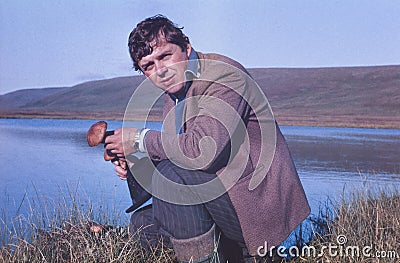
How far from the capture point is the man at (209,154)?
1913 millimetres

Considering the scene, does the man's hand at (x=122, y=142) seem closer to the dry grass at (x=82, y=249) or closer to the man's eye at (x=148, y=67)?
the man's eye at (x=148, y=67)

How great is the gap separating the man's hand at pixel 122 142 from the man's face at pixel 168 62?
8.6 inches

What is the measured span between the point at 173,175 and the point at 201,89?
314 millimetres

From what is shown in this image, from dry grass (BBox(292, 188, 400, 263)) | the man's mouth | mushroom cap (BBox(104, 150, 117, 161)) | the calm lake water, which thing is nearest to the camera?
the man's mouth

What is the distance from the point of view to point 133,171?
220 centimetres

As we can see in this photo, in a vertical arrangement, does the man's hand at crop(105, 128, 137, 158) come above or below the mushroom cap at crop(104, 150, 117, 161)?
above

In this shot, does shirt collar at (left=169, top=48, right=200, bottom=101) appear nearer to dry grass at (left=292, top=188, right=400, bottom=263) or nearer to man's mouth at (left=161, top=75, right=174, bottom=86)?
man's mouth at (left=161, top=75, right=174, bottom=86)

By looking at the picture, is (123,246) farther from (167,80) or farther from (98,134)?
(167,80)

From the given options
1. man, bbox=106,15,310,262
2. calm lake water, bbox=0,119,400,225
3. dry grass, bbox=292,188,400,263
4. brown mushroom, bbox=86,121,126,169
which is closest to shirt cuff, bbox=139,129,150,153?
man, bbox=106,15,310,262

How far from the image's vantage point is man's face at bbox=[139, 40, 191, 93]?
2.00 meters

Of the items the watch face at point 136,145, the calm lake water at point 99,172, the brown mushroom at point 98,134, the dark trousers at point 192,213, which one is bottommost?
the calm lake water at point 99,172

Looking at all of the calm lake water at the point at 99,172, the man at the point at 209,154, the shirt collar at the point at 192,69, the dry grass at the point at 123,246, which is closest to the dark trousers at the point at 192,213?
the man at the point at 209,154

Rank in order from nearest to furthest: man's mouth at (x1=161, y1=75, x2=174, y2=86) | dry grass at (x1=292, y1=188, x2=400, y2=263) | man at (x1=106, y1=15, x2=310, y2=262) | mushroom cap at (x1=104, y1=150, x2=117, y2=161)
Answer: man at (x1=106, y1=15, x2=310, y2=262) → man's mouth at (x1=161, y1=75, x2=174, y2=86) → mushroom cap at (x1=104, y1=150, x2=117, y2=161) → dry grass at (x1=292, y1=188, x2=400, y2=263)

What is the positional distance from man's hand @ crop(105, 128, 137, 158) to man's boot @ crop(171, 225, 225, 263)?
36 centimetres
